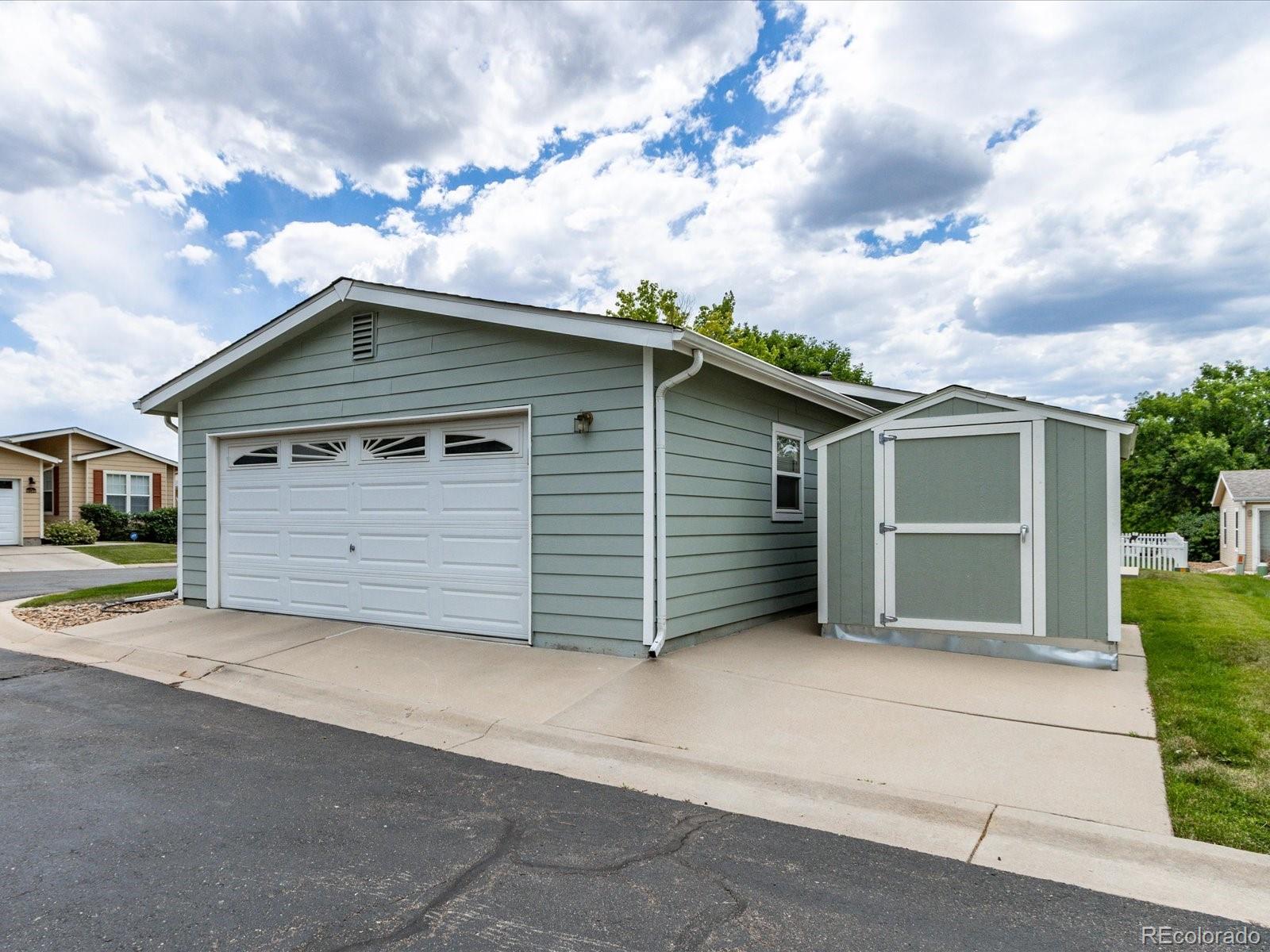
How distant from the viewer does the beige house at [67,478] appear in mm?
22094

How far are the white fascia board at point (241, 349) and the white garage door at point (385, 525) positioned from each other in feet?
2.87

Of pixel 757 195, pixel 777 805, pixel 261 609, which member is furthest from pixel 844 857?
pixel 757 195

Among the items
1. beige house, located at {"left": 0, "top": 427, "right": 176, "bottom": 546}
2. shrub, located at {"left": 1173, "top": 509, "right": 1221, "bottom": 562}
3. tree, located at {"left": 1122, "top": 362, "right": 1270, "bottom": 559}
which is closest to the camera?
beige house, located at {"left": 0, "top": 427, "right": 176, "bottom": 546}

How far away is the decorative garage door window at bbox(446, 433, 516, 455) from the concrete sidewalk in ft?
6.10

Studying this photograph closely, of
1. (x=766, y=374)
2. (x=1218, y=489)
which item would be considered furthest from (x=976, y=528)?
(x=1218, y=489)

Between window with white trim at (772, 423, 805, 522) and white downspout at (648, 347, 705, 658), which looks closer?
white downspout at (648, 347, 705, 658)

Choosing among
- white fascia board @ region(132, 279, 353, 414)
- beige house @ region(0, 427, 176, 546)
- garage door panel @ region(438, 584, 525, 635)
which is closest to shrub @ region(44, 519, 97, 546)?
beige house @ region(0, 427, 176, 546)

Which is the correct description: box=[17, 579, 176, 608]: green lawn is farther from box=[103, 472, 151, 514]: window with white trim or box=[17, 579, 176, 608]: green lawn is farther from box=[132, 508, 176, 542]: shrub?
box=[103, 472, 151, 514]: window with white trim

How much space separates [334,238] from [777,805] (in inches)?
570

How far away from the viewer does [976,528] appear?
643cm

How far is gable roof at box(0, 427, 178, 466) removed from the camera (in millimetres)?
23406

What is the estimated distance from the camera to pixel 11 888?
8.73 ft

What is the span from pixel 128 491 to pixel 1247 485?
38125 mm

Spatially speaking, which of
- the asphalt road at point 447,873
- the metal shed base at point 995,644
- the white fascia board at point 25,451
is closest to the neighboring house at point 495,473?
the metal shed base at point 995,644
